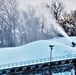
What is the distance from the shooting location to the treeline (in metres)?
32.5

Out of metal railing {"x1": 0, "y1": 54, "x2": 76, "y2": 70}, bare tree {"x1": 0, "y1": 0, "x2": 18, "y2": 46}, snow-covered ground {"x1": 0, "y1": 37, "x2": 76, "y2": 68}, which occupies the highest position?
bare tree {"x1": 0, "y1": 0, "x2": 18, "y2": 46}

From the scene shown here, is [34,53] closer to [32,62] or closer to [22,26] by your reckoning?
[32,62]

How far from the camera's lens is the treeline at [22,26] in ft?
107

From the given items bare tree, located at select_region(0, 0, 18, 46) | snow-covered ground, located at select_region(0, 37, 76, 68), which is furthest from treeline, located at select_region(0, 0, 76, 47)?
snow-covered ground, located at select_region(0, 37, 76, 68)

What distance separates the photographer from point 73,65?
17.0 metres

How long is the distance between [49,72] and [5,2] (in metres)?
18.7

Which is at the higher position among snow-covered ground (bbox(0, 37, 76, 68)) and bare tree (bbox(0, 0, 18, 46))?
bare tree (bbox(0, 0, 18, 46))

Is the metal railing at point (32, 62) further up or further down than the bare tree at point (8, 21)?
further down

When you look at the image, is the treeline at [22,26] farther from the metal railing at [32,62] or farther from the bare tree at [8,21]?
the metal railing at [32,62]

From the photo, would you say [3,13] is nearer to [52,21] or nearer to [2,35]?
[2,35]

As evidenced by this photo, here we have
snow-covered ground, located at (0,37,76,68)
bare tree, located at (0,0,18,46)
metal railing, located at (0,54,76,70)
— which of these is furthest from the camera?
bare tree, located at (0,0,18,46)

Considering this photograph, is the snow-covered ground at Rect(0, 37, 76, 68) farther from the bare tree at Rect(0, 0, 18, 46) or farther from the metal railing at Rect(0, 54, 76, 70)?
the bare tree at Rect(0, 0, 18, 46)

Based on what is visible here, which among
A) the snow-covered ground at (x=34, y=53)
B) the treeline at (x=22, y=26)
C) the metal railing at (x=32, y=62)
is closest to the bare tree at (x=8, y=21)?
the treeline at (x=22, y=26)

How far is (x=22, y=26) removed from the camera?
3341cm
